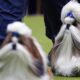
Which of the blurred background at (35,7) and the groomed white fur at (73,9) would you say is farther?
the blurred background at (35,7)

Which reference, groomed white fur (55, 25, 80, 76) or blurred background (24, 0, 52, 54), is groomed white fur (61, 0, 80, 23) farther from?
Answer: blurred background (24, 0, 52, 54)

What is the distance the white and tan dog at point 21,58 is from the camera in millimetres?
2076

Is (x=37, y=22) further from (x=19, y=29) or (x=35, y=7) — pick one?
(x=19, y=29)

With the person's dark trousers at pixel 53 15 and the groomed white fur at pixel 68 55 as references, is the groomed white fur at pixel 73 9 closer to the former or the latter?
the groomed white fur at pixel 68 55

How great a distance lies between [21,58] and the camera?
2074 mm

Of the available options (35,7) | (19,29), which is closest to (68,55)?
(19,29)

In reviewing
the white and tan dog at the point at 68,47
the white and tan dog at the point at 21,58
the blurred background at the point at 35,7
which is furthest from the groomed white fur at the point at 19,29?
the blurred background at the point at 35,7

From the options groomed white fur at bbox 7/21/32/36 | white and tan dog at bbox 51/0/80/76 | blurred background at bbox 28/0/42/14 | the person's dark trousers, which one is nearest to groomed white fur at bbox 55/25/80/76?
white and tan dog at bbox 51/0/80/76

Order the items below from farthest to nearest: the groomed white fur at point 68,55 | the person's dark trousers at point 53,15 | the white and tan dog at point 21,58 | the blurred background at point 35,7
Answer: the blurred background at point 35,7, the person's dark trousers at point 53,15, the groomed white fur at point 68,55, the white and tan dog at point 21,58

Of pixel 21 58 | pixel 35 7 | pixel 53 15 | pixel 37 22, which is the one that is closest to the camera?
pixel 21 58

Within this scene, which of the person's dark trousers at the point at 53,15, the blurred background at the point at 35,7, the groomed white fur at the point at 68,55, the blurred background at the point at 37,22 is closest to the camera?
the groomed white fur at the point at 68,55

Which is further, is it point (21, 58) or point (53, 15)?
point (53, 15)

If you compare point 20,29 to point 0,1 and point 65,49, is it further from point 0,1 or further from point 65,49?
point 65,49

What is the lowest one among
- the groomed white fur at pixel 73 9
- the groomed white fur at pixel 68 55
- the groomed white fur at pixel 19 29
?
the groomed white fur at pixel 68 55
